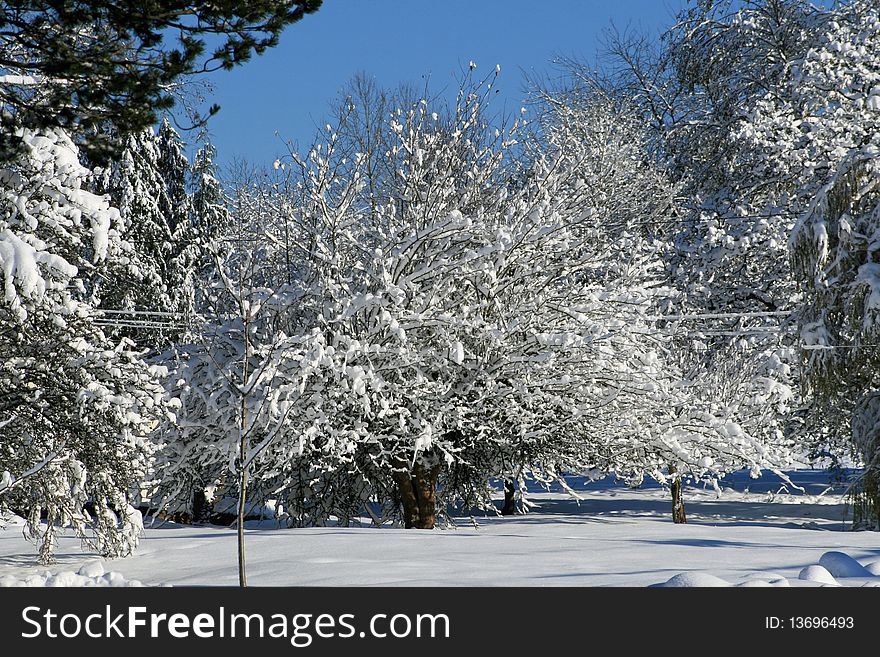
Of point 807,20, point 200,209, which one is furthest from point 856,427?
point 200,209

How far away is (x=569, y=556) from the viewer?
7.89 meters

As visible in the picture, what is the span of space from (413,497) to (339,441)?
228 centimetres

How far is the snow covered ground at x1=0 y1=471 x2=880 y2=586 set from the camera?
651 centimetres

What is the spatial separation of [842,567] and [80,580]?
5.45m

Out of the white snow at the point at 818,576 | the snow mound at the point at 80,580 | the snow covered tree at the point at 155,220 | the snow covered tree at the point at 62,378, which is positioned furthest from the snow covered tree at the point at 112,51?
the snow covered tree at the point at 155,220

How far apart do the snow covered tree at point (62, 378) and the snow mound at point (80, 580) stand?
0.78m

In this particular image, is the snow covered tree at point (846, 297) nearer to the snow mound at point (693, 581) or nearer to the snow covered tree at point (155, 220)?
the snow mound at point (693, 581)

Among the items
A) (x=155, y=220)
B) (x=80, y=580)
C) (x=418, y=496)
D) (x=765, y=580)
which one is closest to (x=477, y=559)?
(x=765, y=580)

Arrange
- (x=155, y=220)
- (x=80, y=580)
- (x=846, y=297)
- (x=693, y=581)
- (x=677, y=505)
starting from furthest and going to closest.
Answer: (x=155, y=220) → (x=677, y=505) → (x=846, y=297) → (x=80, y=580) → (x=693, y=581)

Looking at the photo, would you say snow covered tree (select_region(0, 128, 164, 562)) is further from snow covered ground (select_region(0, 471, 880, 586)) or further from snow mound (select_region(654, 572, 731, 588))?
snow mound (select_region(654, 572, 731, 588))

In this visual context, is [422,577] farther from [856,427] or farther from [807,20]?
[807,20]

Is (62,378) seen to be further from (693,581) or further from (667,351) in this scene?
(667,351)

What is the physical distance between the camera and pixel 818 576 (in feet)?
19.3

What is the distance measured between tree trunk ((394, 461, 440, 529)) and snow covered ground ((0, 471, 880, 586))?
184 centimetres
